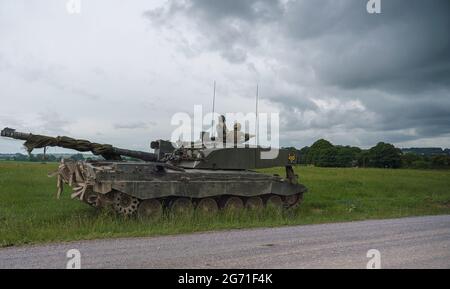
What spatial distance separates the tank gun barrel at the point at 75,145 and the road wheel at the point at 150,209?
7.27 ft

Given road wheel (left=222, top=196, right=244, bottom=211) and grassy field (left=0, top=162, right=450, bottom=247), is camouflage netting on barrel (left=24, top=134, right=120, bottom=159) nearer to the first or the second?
grassy field (left=0, top=162, right=450, bottom=247)

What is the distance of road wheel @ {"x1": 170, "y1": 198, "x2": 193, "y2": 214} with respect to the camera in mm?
13348

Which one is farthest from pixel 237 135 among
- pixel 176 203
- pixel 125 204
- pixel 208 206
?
pixel 125 204

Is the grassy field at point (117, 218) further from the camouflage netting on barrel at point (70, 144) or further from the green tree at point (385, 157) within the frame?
the green tree at point (385, 157)

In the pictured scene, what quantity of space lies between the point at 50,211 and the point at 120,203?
2.62 m

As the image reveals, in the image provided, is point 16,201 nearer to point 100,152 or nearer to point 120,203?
point 100,152

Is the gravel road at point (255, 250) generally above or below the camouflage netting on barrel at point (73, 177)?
below

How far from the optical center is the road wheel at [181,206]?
43.8ft

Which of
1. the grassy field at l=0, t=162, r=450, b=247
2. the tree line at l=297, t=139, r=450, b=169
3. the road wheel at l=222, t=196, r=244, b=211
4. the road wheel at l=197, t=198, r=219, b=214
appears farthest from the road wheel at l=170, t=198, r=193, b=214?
the tree line at l=297, t=139, r=450, b=169

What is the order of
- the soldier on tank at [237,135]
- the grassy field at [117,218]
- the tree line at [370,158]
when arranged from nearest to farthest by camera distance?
the grassy field at [117,218] < the soldier on tank at [237,135] < the tree line at [370,158]

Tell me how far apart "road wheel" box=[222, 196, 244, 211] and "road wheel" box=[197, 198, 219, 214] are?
11.9 inches

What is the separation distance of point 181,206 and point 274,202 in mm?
3424

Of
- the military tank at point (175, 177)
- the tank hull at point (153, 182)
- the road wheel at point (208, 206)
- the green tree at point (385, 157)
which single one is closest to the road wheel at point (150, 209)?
the military tank at point (175, 177)

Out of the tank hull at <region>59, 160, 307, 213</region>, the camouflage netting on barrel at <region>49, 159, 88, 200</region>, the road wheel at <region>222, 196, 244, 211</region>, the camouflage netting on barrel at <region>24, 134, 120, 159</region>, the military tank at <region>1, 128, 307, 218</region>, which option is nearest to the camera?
the tank hull at <region>59, 160, 307, 213</region>
